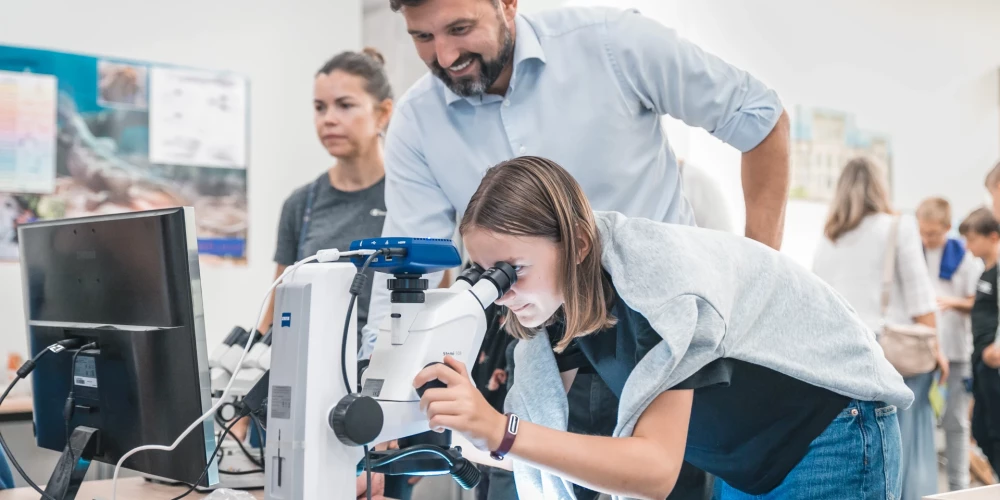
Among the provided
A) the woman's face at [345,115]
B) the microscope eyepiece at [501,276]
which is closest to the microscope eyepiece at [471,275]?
the microscope eyepiece at [501,276]

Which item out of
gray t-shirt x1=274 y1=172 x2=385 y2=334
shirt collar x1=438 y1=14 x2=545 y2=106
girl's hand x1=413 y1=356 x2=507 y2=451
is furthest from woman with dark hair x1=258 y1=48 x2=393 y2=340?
girl's hand x1=413 y1=356 x2=507 y2=451

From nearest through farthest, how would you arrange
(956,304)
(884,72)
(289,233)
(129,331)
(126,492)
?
1. (129,331)
2. (126,492)
3. (289,233)
4. (956,304)
5. (884,72)

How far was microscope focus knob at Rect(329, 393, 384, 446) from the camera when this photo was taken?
0.95 meters

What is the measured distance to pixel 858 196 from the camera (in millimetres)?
3490

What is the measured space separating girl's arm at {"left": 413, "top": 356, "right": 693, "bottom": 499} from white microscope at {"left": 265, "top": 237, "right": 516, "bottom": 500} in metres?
0.04

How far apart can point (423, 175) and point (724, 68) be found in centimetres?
63

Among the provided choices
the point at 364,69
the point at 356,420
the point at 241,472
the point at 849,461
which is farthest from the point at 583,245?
the point at 364,69

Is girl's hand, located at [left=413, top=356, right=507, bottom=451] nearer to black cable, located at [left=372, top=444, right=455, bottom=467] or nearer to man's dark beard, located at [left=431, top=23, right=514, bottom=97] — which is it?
black cable, located at [left=372, top=444, right=455, bottom=467]

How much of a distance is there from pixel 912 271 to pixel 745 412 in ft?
8.54

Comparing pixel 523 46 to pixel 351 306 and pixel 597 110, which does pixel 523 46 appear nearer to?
pixel 597 110

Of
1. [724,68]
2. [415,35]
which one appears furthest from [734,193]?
[415,35]

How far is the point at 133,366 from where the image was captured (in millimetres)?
1165

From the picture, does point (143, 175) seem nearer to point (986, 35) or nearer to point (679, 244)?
point (679, 244)

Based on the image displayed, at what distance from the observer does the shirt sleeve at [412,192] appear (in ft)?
5.79
